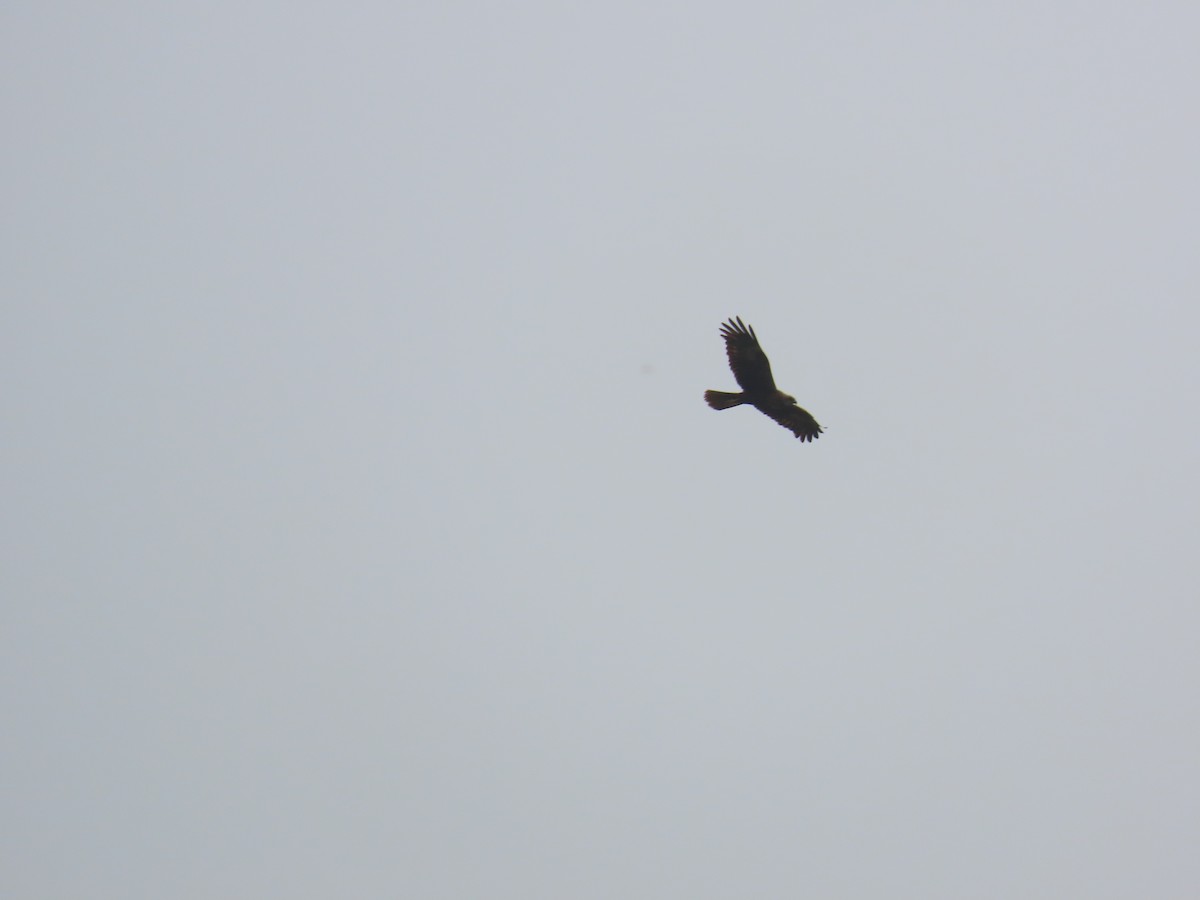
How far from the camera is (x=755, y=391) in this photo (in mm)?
41656

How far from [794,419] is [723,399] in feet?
5.20

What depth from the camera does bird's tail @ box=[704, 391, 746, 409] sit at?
1649 inches

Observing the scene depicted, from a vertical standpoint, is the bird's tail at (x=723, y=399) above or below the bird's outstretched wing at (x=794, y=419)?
below

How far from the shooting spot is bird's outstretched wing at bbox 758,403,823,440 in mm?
42031

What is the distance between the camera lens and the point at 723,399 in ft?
138

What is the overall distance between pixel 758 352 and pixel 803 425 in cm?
224

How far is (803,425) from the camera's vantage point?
42344 mm

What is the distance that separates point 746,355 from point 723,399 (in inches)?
53.6

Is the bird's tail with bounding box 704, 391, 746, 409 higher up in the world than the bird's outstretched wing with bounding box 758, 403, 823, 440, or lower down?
lower down

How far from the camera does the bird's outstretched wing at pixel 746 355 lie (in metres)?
40.9

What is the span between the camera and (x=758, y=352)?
135 ft

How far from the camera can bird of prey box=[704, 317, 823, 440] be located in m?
40.9

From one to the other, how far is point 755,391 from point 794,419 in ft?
3.95

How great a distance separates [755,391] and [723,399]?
0.73 metres
